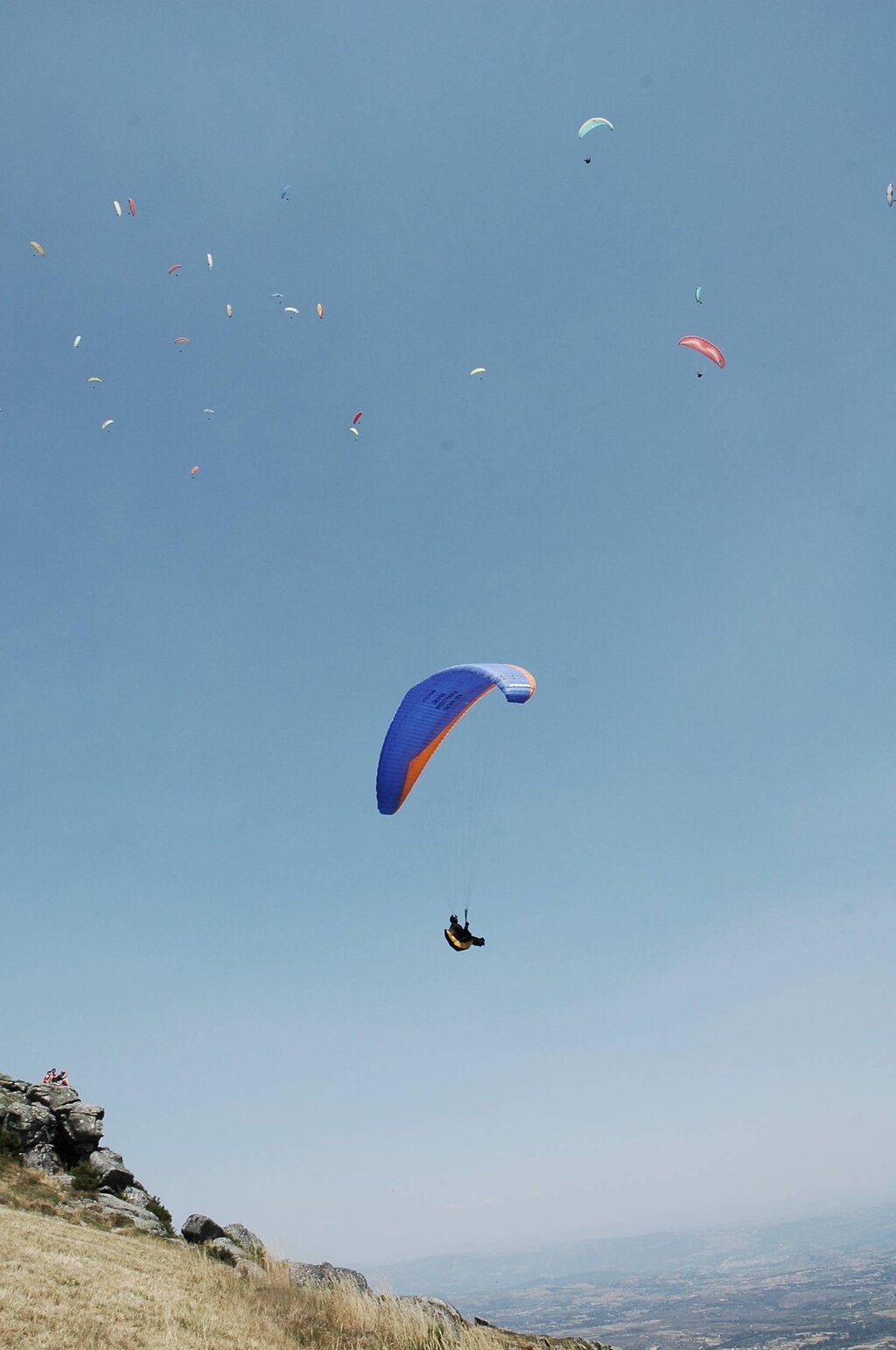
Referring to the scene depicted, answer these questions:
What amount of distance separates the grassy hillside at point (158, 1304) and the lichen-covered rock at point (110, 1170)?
3.51 m

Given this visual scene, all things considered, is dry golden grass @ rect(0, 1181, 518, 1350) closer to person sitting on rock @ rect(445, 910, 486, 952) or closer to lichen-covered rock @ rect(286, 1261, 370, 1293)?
lichen-covered rock @ rect(286, 1261, 370, 1293)

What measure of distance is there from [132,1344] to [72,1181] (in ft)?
38.4

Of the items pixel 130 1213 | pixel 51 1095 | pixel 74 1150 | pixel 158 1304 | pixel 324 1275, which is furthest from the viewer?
pixel 51 1095

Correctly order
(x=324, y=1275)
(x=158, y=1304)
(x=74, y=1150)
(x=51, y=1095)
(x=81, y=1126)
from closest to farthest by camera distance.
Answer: (x=158, y=1304)
(x=324, y=1275)
(x=74, y=1150)
(x=81, y=1126)
(x=51, y=1095)

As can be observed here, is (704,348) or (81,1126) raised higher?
(704,348)

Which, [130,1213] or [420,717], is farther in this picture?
[420,717]

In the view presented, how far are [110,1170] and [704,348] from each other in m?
27.5

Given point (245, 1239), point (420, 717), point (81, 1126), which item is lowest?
point (245, 1239)

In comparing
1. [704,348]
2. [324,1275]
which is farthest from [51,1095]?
[704,348]

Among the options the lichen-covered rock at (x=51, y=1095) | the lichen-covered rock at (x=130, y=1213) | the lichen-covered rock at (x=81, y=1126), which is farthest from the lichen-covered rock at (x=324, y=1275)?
the lichen-covered rock at (x=51, y=1095)

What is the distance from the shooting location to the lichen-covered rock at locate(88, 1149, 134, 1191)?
748 inches

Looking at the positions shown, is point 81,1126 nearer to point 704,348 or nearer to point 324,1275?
point 324,1275

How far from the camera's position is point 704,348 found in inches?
829

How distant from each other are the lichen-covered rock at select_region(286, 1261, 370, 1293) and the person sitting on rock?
6.75 m
